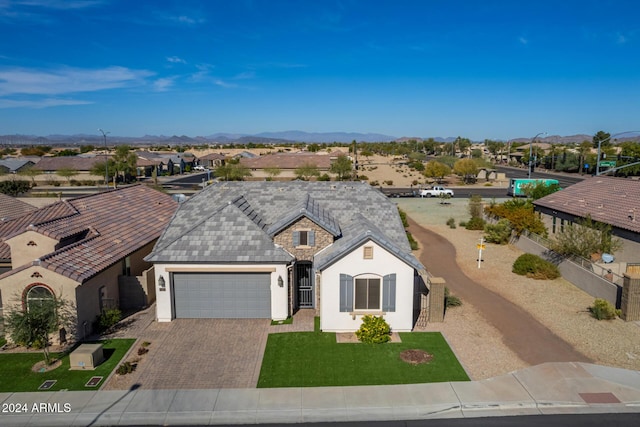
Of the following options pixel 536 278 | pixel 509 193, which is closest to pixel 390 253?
pixel 536 278

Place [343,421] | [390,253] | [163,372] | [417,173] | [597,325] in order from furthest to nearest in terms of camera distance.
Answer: [417,173], [597,325], [390,253], [163,372], [343,421]

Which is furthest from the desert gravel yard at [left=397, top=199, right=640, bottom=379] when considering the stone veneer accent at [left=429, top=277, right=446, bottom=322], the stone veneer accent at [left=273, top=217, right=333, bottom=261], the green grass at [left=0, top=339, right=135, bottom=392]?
the green grass at [left=0, top=339, right=135, bottom=392]

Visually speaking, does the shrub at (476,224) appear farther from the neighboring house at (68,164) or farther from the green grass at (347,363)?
the neighboring house at (68,164)

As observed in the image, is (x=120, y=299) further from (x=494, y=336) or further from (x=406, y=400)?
(x=494, y=336)

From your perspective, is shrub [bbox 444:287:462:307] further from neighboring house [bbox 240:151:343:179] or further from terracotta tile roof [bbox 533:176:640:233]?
neighboring house [bbox 240:151:343:179]

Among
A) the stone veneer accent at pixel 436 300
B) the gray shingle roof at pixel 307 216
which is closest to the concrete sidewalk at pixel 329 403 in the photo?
the stone veneer accent at pixel 436 300

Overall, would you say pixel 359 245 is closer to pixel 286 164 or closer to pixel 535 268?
pixel 535 268

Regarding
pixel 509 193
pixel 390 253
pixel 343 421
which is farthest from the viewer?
pixel 509 193

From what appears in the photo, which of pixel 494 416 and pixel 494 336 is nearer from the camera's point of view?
pixel 494 416

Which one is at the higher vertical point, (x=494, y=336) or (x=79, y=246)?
(x=79, y=246)
